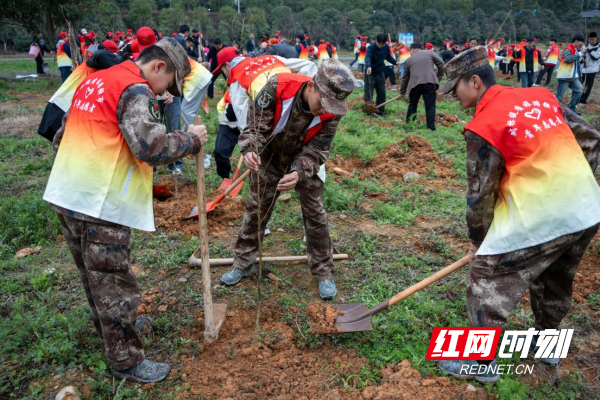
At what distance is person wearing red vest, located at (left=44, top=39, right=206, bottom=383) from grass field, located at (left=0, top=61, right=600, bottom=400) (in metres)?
0.50

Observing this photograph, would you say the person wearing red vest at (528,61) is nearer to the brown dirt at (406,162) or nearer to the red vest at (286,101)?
the brown dirt at (406,162)

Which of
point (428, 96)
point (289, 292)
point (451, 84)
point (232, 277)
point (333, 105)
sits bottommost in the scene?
point (289, 292)

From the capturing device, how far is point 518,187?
2.39 m

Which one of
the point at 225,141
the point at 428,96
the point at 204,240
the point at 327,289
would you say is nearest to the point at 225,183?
the point at 225,141

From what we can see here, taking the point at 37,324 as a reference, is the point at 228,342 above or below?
below

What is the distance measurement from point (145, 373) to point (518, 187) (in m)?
2.49

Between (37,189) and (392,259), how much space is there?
473 centimetres

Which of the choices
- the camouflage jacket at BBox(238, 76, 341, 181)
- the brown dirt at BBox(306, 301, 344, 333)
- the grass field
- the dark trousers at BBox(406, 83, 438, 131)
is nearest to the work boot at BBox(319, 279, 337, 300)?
the grass field

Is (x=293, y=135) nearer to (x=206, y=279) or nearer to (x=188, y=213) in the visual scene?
(x=206, y=279)

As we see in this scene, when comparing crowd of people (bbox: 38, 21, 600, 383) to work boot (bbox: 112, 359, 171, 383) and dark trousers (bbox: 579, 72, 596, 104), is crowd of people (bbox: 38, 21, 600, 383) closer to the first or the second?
work boot (bbox: 112, 359, 171, 383)

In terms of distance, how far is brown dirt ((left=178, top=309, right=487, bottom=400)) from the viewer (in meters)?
2.68

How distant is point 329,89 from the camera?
299 centimetres

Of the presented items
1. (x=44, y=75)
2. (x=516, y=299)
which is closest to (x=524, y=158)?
(x=516, y=299)

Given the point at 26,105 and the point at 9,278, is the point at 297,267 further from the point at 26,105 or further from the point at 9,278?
the point at 26,105
